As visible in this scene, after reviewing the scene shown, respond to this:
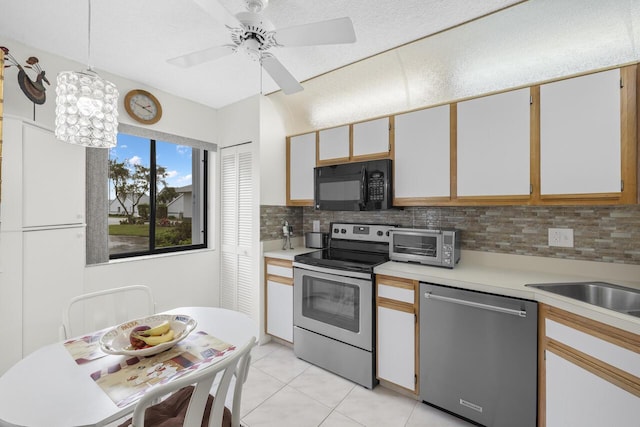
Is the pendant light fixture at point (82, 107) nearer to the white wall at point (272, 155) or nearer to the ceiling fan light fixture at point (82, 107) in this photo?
the ceiling fan light fixture at point (82, 107)

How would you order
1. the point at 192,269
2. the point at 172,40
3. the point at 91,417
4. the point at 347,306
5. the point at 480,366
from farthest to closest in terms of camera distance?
1. the point at 192,269
2. the point at 347,306
3. the point at 172,40
4. the point at 480,366
5. the point at 91,417

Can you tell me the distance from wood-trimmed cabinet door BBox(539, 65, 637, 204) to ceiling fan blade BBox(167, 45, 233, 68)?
6.35ft

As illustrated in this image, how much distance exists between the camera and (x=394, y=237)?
2316 millimetres

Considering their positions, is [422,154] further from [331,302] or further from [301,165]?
[331,302]

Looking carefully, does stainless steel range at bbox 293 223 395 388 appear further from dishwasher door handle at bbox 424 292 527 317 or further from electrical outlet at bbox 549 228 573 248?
electrical outlet at bbox 549 228 573 248

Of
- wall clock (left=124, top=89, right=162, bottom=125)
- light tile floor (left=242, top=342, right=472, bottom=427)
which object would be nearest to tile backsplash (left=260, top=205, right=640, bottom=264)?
light tile floor (left=242, top=342, right=472, bottom=427)

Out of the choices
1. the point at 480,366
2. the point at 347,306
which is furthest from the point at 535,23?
the point at 347,306

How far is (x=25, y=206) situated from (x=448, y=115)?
2.95m

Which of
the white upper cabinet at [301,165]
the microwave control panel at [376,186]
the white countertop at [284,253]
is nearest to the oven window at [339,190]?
the microwave control panel at [376,186]

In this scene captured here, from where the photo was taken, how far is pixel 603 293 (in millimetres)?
1607

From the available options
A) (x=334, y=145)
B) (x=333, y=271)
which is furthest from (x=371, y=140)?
(x=333, y=271)

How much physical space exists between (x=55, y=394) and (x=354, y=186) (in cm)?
216

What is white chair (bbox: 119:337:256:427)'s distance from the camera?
0.81 metres

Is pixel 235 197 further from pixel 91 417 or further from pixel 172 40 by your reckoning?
pixel 91 417
